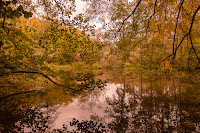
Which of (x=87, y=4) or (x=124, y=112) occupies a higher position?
(x=87, y=4)

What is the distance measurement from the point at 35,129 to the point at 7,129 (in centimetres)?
121

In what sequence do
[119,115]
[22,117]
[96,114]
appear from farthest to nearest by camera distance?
[96,114] < [119,115] < [22,117]

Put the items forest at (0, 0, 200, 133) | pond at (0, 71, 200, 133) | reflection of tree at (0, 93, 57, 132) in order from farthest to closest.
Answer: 1. reflection of tree at (0, 93, 57, 132)
2. pond at (0, 71, 200, 133)
3. forest at (0, 0, 200, 133)

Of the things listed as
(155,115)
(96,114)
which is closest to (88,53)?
(96,114)

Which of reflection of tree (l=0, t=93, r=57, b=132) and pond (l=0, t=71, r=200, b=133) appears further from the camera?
reflection of tree (l=0, t=93, r=57, b=132)

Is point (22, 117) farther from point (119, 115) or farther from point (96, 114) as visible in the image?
point (119, 115)

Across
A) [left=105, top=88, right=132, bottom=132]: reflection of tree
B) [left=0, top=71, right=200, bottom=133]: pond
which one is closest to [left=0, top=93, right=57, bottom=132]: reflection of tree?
[left=0, top=71, right=200, bottom=133]: pond

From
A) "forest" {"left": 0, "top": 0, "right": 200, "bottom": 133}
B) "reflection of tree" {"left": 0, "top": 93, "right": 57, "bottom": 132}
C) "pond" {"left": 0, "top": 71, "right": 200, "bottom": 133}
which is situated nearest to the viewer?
"forest" {"left": 0, "top": 0, "right": 200, "bottom": 133}

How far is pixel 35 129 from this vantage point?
5.64 metres

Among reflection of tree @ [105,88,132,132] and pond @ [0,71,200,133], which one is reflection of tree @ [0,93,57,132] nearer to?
pond @ [0,71,200,133]

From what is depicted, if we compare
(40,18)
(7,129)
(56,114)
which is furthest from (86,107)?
(40,18)

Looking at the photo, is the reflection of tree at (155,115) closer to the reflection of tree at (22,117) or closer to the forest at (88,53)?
the forest at (88,53)

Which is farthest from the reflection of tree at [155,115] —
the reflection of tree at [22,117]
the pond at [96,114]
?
the reflection of tree at [22,117]

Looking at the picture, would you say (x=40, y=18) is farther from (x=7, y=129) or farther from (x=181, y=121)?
(x=181, y=121)
